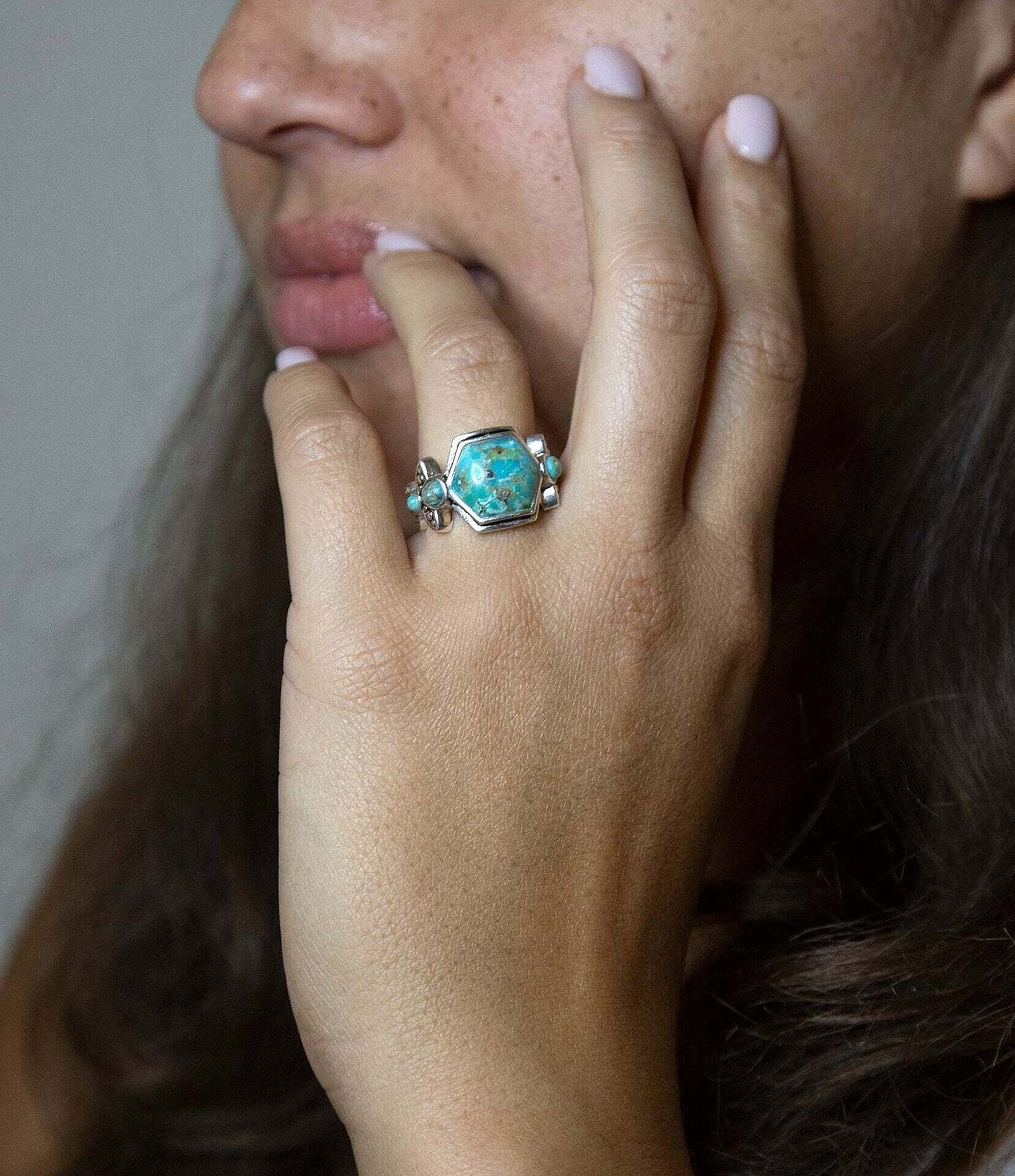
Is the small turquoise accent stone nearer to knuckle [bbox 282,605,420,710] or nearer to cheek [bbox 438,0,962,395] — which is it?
knuckle [bbox 282,605,420,710]

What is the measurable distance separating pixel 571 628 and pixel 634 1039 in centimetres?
29

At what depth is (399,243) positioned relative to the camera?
39.0 inches

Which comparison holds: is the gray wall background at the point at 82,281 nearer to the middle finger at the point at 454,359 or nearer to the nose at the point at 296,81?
the nose at the point at 296,81

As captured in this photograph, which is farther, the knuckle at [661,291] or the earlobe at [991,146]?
the earlobe at [991,146]

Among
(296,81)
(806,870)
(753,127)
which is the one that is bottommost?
(806,870)

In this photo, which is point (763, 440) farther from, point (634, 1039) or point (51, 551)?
point (51, 551)

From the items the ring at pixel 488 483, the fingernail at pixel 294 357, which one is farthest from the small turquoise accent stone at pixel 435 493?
the fingernail at pixel 294 357

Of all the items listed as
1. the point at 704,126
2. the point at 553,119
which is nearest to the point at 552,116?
the point at 553,119

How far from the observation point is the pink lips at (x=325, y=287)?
3.43 ft

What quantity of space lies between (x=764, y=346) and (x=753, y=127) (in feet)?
0.54

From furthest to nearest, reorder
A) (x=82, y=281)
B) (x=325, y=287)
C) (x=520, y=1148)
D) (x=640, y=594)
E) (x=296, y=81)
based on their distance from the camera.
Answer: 1. (x=82, y=281)
2. (x=325, y=287)
3. (x=296, y=81)
4. (x=640, y=594)
5. (x=520, y=1148)

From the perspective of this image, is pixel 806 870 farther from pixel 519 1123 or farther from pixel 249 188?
pixel 249 188

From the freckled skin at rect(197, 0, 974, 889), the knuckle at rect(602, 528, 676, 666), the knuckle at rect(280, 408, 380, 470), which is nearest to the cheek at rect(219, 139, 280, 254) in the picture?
the freckled skin at rect(197, 0, 974, 889)

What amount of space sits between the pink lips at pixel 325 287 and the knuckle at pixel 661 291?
25cm
